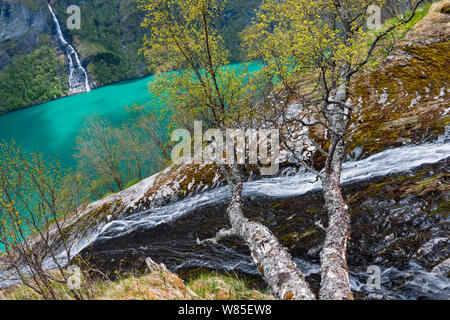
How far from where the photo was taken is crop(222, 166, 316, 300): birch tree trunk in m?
5.48

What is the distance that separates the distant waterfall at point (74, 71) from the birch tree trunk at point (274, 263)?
146790 mm

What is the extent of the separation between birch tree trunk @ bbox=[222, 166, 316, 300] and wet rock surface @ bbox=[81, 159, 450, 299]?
106 centimetres

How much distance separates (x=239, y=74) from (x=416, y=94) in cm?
942

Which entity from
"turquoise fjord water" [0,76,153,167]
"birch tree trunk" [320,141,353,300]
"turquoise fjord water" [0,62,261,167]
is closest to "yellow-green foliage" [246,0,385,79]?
"birch tree trunk" [320,141,353,300]

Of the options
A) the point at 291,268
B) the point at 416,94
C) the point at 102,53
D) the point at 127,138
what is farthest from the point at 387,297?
the point at 102,53

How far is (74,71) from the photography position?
146375 mm

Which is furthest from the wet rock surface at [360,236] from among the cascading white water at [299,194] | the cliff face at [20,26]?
the cliff face at [20,26]

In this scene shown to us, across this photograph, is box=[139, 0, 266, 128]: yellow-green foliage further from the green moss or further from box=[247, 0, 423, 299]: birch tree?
the green moss

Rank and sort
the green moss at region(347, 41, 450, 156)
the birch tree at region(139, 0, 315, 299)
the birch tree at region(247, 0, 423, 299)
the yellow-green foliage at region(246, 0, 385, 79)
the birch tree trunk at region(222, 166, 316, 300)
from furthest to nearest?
the birch tree at region(139, 0, 315, 299) → the green moss at region(347, 41, 450, 156) → the yellow-green foliage at region(246, 0, 385, 79) → the birch tree at region(247, 0, 423, 299) → the birch tree trunk at region(222, 166, 316, 300)

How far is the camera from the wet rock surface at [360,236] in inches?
244

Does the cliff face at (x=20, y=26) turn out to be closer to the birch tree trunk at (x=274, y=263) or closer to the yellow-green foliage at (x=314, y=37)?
the yellow-green foliage at (x=314, y=37)

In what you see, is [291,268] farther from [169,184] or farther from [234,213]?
[169,184]

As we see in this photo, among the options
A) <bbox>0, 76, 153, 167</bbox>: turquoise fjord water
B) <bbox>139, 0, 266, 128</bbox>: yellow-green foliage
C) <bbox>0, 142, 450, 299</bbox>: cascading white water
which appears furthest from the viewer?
<bbox>0, 76, 153, 167</bbox>: turquoise fjord water

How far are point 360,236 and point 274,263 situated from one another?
121 inches
